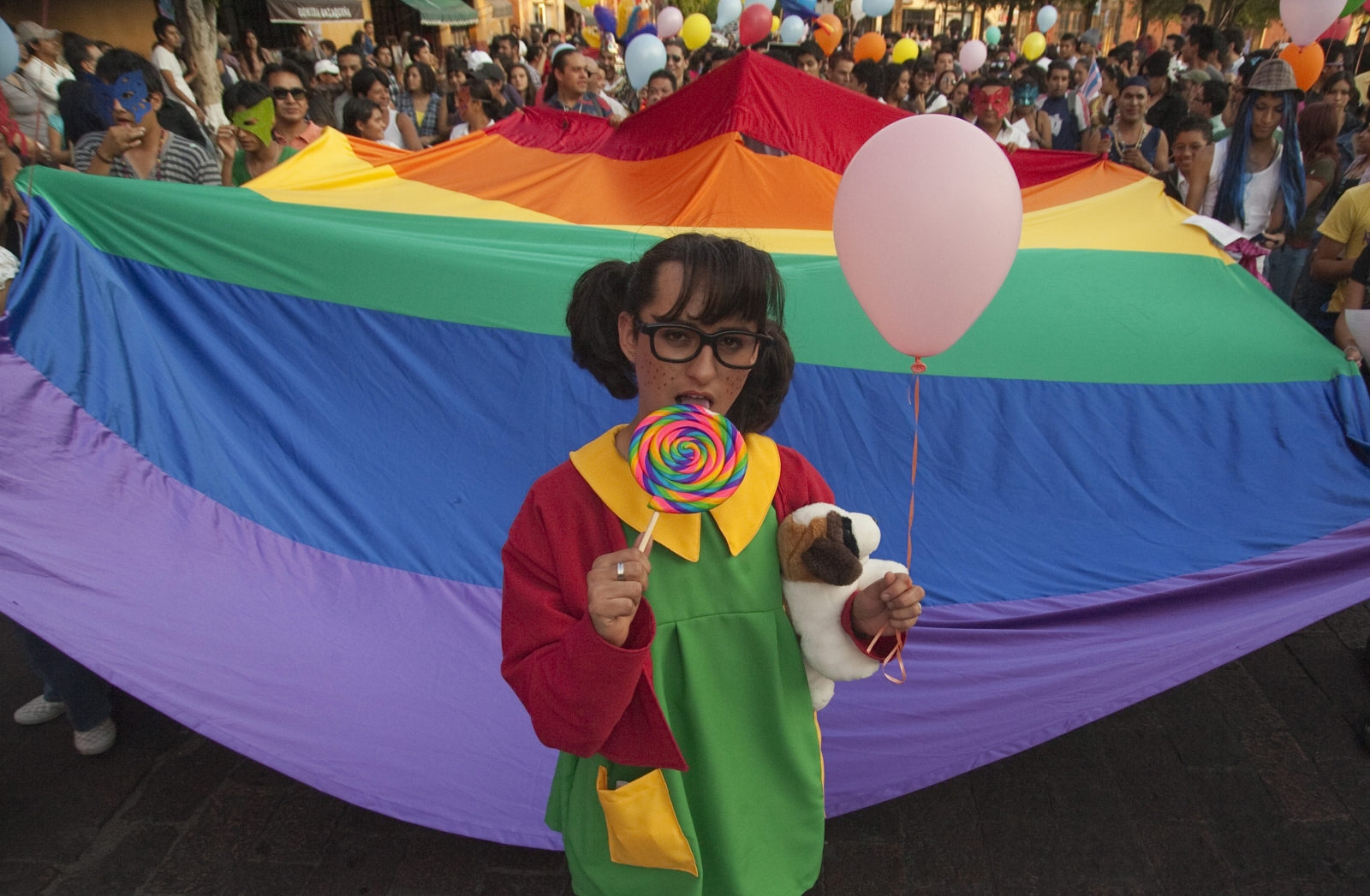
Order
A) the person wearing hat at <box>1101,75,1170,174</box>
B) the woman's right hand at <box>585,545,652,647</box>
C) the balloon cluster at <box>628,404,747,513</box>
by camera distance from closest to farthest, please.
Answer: the woman's right hand at <box>585,545,652,647</box> < the balloon cluster at <box>628,404,747,513</box> < the person wearing hat at <box>1101,75,1170,174</box>

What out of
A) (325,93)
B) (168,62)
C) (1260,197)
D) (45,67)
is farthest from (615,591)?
(168,62)

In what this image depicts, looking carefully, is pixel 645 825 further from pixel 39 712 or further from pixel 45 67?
pixel 45 67

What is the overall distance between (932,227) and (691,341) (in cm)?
58

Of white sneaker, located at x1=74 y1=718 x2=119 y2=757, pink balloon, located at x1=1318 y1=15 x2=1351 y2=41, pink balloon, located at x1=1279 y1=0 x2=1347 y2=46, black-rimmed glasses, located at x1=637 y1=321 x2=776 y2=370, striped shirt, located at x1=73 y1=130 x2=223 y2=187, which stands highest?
pink balloon, located at x1=1279 y1=0 x2=1347 y2=46

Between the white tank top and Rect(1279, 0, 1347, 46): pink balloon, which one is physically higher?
Rect(1279, 0, 1347, 46): pink balloon

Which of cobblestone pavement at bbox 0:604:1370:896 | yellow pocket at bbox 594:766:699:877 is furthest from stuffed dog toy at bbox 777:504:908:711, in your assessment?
cobblestone pavement at bbox 0:604:1370:896

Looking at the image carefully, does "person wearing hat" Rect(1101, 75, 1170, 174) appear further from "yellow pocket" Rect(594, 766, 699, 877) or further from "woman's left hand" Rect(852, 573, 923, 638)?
"yellow pocket" Rect(594, 766, 699, 877)

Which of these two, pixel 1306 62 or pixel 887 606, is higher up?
pixel 1306 62

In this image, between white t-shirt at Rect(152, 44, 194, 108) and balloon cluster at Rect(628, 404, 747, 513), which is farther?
white t-shirt at Rect(152, 44, 194, 108)

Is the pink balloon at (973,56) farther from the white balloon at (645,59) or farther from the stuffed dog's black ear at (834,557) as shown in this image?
the stuffed dog's black ear at (834,557)

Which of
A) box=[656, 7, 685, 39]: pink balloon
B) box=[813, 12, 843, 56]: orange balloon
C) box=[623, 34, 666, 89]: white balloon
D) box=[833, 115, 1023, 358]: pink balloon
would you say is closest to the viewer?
box=[833, 115, 1023, 358]: pink balloon

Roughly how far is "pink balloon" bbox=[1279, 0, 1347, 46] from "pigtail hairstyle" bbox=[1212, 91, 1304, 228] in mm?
2043

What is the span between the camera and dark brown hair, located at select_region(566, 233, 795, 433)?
115 centimetres

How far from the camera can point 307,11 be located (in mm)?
15172
